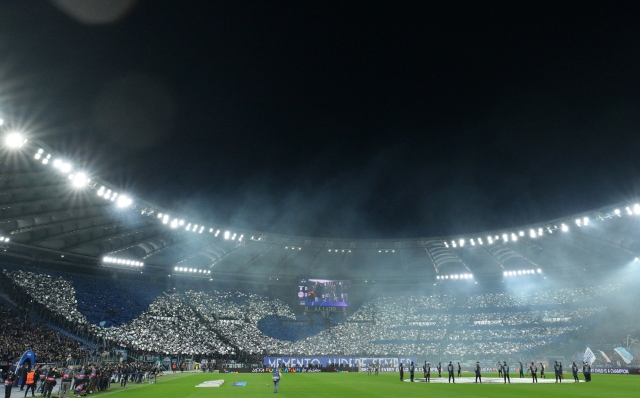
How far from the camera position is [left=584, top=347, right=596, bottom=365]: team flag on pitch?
54.8 meters

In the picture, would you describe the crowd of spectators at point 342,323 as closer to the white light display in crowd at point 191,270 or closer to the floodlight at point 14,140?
the white light display in crowd at point 191,270

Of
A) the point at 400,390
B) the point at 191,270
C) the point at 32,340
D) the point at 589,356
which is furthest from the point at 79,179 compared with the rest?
the point at 589,356

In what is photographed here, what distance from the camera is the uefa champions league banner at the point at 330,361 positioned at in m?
61.6

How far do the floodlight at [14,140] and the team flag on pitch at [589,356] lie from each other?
6499cm

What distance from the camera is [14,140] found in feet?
112

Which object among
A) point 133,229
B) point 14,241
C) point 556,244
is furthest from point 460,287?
point 14,241

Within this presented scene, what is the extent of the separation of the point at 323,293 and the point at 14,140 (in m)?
56.7

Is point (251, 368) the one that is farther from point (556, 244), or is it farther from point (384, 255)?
point (556, 244)

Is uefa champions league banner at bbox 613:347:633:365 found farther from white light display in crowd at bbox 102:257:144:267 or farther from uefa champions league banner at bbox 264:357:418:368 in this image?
white light display in crowd at bbox 102:257:144:267

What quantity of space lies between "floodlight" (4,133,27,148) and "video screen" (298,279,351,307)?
5352 centimetres

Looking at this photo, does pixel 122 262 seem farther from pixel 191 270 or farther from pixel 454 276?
pixel 454 276

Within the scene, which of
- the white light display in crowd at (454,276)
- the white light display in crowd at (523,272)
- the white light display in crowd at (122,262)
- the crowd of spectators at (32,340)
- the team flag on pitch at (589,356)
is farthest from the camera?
the white light display in crowd at (454,276)

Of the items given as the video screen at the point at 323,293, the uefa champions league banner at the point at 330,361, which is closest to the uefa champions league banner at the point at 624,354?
the uefa champions league banner at the point at 330,361

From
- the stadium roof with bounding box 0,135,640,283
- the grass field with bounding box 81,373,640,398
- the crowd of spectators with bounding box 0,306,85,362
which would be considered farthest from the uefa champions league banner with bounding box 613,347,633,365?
the crowd of spectators with bounding box 0,306,85,362
